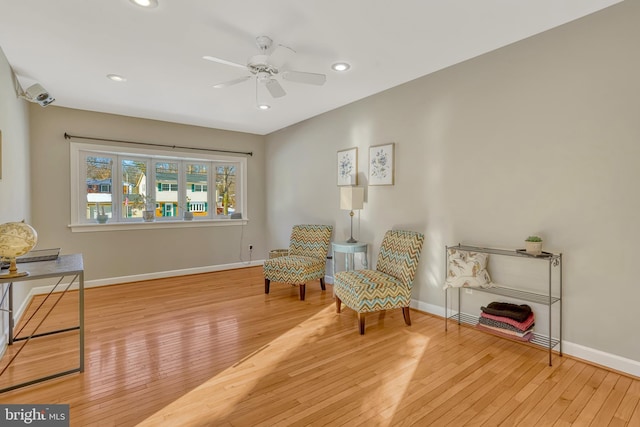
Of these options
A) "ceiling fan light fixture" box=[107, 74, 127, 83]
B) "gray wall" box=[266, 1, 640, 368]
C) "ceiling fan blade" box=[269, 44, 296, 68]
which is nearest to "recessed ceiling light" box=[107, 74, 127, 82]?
"ceiling fan light fixture" box=[107, 74, 127, 83]

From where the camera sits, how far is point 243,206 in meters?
6.20

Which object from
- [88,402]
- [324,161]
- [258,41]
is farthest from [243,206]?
[88,402]

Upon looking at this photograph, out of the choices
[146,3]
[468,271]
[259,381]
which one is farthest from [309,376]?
[146,3]

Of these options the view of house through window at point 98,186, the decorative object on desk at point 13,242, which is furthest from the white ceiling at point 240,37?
the decorative object on desk at point 13,242

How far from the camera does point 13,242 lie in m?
2.06

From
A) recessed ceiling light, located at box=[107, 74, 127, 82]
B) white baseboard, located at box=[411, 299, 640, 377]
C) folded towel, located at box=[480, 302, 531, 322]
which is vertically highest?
recessed ceiling light, located at box=[107, 74, 127, 82]

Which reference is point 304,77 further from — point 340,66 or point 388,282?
point 388,282

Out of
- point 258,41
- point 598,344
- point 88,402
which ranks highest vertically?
point 258,41

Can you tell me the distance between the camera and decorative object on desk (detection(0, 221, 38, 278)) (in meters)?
2.04

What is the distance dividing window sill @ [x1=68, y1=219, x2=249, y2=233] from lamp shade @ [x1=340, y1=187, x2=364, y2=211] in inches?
105

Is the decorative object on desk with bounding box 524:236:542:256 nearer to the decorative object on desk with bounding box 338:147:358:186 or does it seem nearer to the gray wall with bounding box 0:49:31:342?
the decorative object on desk with bounding box 338:147:358:186

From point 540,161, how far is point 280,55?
2.43 m

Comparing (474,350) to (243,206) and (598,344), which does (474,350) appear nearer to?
(598,344)

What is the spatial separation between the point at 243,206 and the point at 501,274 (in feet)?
14.9
